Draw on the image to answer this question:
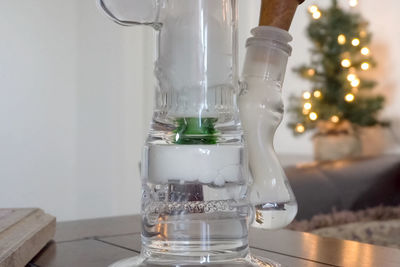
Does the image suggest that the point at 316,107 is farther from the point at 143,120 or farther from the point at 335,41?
the point at 143,120

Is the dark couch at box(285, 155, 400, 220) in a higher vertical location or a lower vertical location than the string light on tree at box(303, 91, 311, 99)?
lower

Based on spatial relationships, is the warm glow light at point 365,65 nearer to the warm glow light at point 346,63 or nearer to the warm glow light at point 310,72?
the warm glow light at point 346,63

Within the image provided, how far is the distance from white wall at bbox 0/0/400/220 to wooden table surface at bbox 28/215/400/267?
1.31 meters

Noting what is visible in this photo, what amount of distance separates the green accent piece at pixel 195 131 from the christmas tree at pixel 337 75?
2604mm

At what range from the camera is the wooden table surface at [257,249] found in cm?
52

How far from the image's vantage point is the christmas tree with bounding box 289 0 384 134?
2928 mm

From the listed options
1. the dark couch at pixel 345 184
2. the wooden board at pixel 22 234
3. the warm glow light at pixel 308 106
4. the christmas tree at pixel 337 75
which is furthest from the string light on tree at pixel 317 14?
the wooden board at pixel 22 234

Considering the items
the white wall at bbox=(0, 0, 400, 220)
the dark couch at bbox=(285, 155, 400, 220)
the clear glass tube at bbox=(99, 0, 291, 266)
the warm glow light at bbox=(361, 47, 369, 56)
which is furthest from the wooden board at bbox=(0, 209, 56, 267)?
the warm glow light at bbox=(361, 47, 369, 56)

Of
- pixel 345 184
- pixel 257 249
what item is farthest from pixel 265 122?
pixel 345 184

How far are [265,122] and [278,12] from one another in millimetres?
83

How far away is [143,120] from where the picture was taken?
241cm

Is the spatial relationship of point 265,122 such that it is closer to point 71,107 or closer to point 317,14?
point 71,107

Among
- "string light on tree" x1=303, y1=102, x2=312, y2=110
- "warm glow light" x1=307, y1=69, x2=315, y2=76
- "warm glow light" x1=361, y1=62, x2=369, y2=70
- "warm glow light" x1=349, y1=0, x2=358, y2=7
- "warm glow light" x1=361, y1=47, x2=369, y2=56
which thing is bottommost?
"string light on tree" x1=303, y1=102, x2=312, y2=110

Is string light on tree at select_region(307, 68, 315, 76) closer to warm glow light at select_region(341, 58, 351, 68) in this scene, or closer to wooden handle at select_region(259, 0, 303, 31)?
warm glow light at select_region(341, 58, 351, 68)
